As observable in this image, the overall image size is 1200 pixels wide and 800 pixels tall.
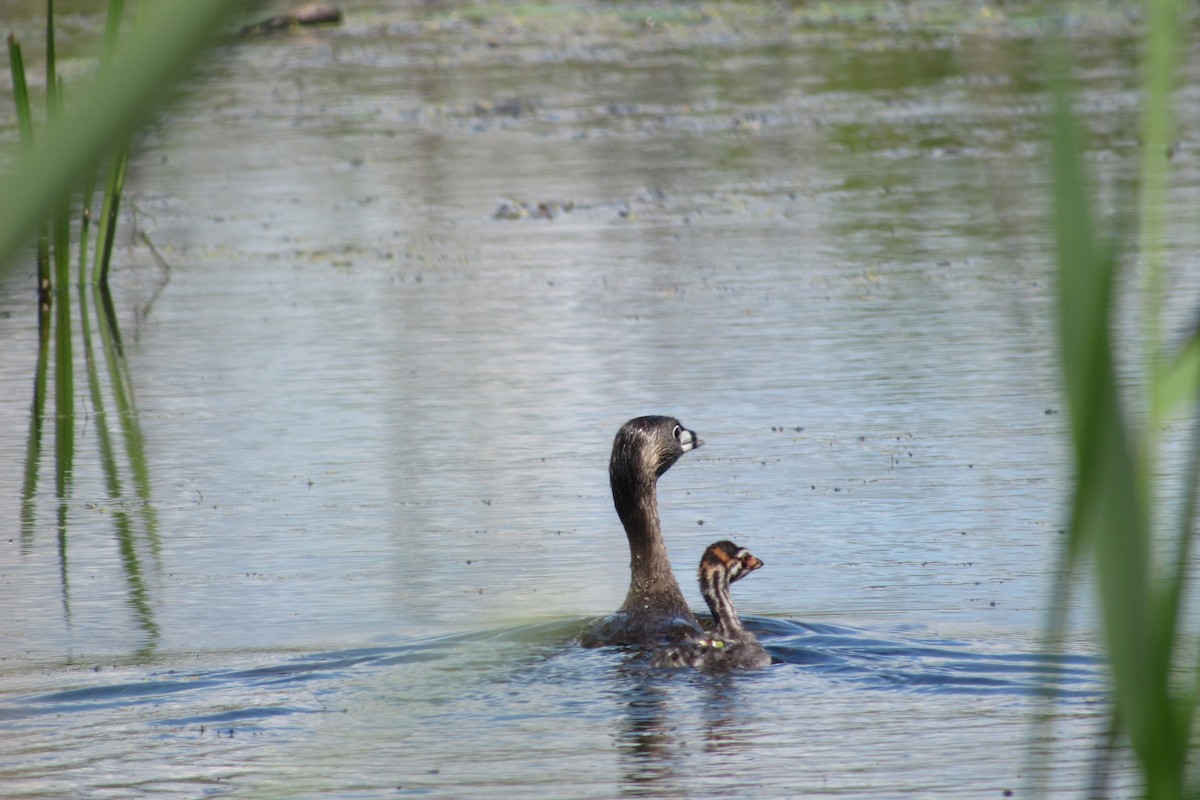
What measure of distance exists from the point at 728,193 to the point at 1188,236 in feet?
14.6

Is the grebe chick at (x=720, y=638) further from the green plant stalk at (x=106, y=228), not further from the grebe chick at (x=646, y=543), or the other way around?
the green plant stalk at (x=106, y=228)

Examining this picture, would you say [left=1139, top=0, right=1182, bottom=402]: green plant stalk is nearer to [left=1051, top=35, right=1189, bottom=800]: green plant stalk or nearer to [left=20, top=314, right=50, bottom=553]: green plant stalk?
[left=1051, top=35, right=1189, bottom=800]: green plant stalk

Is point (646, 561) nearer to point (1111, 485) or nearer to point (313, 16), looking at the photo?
point (1111, 485)

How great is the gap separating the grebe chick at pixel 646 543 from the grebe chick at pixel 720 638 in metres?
0.16

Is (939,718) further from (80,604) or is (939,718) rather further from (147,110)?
(147,110)

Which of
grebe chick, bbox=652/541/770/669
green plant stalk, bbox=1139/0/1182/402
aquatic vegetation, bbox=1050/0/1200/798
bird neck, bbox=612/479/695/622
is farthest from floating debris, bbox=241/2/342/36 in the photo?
aquatic vegetation, bbox=1050/0/1200/798

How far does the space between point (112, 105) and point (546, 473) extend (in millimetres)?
7046

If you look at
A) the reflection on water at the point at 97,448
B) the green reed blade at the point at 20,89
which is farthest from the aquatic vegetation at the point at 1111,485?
the green reed blade at the point at 20,89

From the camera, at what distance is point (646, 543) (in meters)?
6.07

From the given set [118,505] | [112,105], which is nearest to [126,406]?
[118,505]

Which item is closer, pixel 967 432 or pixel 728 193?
pixel 967 432

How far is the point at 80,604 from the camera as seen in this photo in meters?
6.27

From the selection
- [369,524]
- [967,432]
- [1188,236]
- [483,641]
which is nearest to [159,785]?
[483,641]

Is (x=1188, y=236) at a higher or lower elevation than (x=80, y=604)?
higher
